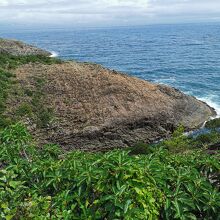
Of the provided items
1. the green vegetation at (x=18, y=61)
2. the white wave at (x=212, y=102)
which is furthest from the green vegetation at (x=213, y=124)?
the green vegetation at (x=18, y=61)

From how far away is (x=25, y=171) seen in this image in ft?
36.2

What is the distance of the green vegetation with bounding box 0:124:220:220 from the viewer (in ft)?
27.4

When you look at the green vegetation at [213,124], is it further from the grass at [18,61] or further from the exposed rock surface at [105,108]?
the grass at [18,61]

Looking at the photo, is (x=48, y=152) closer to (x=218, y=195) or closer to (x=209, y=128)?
(x=218, y=195)

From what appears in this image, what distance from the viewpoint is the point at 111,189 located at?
8.78m

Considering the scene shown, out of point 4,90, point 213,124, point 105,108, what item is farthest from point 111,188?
point 213,124

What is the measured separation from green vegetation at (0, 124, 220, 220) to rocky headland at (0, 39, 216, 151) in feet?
104

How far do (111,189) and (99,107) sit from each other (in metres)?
38.1

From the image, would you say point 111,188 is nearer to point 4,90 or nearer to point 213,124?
point 4,90

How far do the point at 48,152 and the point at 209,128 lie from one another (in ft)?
128

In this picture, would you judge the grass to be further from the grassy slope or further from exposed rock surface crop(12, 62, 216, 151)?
the grassy slope

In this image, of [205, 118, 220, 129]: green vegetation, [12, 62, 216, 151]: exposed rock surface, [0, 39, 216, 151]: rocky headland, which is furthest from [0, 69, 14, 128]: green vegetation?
[205, 118, 220, 129]: green vegetation

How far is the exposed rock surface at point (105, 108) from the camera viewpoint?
43406 mm

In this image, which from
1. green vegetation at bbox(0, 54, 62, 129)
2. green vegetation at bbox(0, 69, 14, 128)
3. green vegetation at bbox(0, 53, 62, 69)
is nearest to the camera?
green vegetation at bbox(0, 69, 14, 128)
